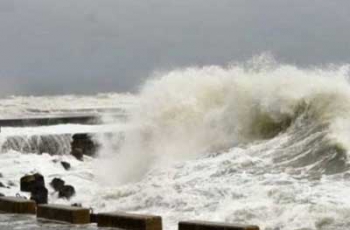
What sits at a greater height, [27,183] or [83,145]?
[83,145]

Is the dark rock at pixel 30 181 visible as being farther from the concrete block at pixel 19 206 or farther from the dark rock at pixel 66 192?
the concrete block at pixel 19 206

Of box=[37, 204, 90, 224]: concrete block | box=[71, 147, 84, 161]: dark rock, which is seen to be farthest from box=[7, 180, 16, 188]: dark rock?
box=[37, 204, 90, 224]: concrete block

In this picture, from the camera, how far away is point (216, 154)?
17.8m

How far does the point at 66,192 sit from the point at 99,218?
296 inches

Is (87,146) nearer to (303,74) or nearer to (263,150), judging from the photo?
(303,74)

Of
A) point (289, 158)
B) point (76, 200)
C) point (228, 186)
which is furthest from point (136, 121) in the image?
point (228, 186)

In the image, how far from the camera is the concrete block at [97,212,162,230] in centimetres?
930

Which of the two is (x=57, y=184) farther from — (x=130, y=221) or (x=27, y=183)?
(x=130, y=221)

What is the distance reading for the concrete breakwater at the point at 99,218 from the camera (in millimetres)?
8909

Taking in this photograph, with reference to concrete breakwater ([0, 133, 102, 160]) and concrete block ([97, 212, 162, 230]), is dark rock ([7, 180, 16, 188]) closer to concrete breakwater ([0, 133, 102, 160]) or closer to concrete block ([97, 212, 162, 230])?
concrete breakwater ([0, 133, 102, 160])

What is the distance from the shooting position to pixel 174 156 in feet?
65.1

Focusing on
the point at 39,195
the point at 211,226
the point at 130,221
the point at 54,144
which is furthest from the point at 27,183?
the point at 54,144

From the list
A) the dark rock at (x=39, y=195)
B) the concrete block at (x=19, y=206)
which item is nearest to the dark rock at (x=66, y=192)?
the dark rock at (x=39, y=195)

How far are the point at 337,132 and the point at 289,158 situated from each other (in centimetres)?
117
